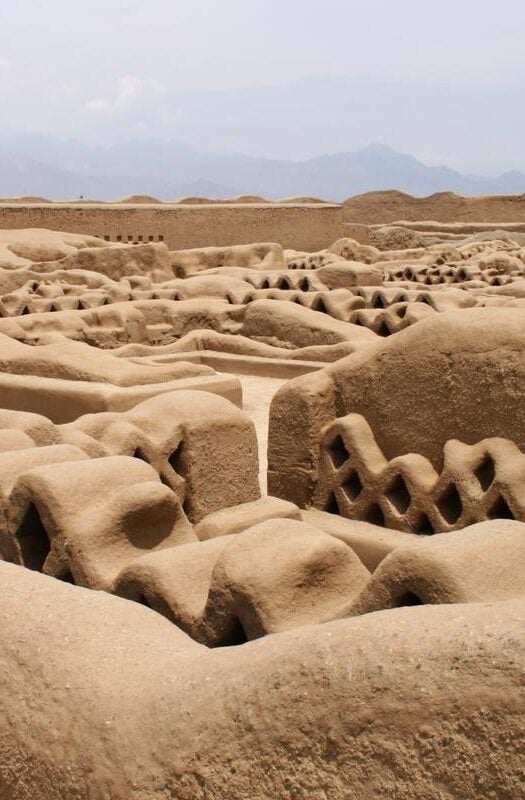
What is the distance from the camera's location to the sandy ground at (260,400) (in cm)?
816

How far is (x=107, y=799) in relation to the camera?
7.00 feet

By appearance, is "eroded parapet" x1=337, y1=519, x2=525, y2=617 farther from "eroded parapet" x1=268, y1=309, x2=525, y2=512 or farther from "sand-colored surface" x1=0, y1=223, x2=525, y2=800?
"eroded parapet" x1=268, y1=309, x2=525, y2=512

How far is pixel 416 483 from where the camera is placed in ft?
16.5

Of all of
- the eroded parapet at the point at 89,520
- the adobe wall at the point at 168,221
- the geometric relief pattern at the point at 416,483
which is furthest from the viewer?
the adobe wall at the point at 168,221

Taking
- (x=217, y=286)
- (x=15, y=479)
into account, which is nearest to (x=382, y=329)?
(x=217, y=286)

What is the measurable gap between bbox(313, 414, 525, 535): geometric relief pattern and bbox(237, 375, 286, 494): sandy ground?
5.51 ft

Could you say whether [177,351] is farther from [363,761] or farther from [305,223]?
[305,223]

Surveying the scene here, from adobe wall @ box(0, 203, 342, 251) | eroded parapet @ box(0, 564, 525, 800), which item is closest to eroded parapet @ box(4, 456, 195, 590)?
eroded parapet @ box(0, 564, 525, 800)

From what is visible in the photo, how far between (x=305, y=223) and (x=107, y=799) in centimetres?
2234

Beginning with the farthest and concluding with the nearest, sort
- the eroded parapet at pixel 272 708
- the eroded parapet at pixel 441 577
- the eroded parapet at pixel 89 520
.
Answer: the eroded parapet at pixel 89 520
the eroded parapet at pixel 441 577
the eroded parapet at pixel 272 708

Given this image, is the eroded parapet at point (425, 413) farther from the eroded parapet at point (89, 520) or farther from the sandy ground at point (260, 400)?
the sandy ground at point (260, 400)

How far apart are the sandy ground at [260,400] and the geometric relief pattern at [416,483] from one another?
1.68m

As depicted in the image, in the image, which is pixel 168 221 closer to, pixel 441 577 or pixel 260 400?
pixel 260 400

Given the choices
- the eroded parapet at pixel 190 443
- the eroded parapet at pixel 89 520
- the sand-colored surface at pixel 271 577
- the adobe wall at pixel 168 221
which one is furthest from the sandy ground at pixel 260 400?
the adobe wall at pixel 168 221
